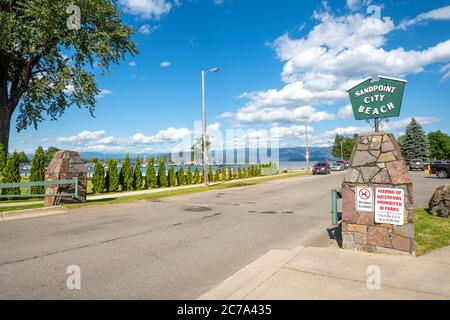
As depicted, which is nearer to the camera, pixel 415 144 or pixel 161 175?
pixel 161 175

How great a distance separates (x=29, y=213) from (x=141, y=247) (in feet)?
23.9

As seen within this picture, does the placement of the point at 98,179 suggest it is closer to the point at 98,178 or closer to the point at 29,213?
the point at 98,178

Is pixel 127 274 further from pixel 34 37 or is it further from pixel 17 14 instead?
pixel 17 14

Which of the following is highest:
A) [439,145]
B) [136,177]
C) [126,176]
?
[439,145]

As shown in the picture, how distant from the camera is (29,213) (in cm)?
1155

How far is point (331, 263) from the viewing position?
17.6 ft

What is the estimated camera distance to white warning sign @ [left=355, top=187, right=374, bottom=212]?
20.1 ft

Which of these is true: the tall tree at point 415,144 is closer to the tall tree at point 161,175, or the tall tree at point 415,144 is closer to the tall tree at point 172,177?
the tall tree at point 172,177

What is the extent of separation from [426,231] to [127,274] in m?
7.23

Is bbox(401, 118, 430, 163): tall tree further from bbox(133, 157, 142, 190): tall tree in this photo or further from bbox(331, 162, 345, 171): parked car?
bbox(133, 157, 142, 190): tall tree

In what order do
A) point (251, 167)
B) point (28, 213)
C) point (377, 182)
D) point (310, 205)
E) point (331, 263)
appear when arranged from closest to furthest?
point (331, 263)
point (377, 182)
point (28, 213)
point (310, 205)
point (251, 167)

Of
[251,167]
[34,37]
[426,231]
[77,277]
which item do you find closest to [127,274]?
[77,277]

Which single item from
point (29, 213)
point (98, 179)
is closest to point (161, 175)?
point (98, 179)

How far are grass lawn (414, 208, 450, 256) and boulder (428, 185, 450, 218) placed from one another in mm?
247
